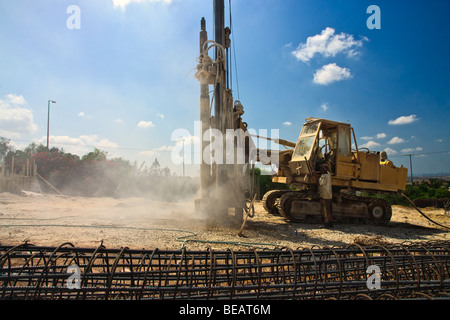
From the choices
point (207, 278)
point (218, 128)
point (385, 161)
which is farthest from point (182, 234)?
point (385, 161)

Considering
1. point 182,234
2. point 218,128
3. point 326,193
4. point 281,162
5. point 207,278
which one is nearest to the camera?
point 207,278

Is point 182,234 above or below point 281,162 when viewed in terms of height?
below

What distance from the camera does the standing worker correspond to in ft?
26.4

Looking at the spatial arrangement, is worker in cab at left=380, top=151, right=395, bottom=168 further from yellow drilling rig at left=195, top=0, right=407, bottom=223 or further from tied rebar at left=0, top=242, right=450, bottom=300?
tied rebar at left=0, top=242, right=450, bottom=300

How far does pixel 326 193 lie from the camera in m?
8.07

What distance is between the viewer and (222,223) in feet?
24.3

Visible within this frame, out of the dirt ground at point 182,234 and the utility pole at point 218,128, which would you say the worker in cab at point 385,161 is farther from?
the utility pole at point 218,128

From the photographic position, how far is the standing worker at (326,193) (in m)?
8.04

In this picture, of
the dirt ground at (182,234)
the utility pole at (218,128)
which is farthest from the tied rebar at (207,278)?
the utility pole at (218,128)

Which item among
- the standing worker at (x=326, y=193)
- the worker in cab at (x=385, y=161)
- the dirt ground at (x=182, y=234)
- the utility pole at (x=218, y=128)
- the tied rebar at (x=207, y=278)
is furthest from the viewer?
the worker in cab at (x=385, y=161)

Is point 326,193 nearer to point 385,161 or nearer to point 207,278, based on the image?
point 385,161

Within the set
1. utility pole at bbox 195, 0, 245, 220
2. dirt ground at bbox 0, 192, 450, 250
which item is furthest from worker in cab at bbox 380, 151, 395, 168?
utility pole at bbox 195, 0, 245, 220
